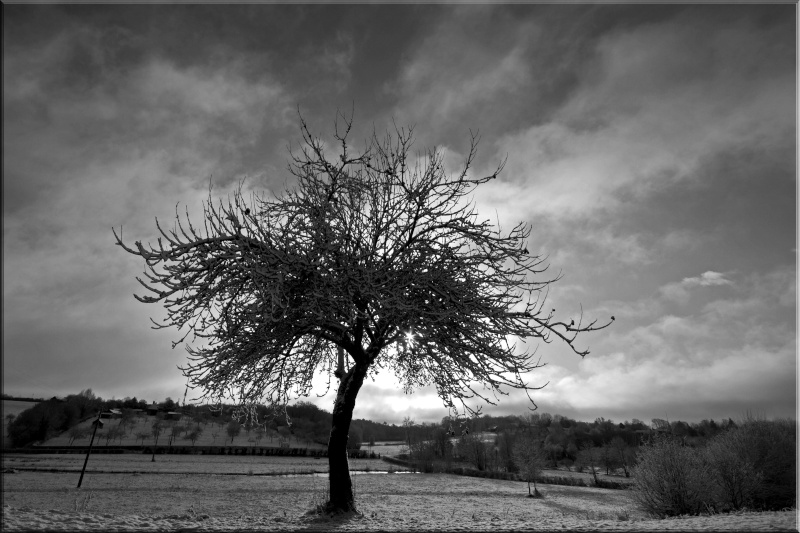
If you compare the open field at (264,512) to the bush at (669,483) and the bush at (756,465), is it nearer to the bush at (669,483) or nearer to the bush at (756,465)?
the bush at (669,483)

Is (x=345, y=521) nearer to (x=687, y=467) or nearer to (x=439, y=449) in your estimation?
(x=687, y=467)

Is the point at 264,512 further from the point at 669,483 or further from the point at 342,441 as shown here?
the point at 669,483

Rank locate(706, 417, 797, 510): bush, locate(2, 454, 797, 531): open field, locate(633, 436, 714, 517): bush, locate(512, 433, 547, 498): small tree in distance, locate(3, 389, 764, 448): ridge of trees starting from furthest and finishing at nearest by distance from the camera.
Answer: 1. locate(3, 389, 764, 448): ridge of trees
2. locate(512, 433, 547, 498): small tree in distance
3. locate(706, 417, 797, 510): bush
4. locate(633, 436, 714, 517): bush
5. locate(2, 454, 797, 531): open field

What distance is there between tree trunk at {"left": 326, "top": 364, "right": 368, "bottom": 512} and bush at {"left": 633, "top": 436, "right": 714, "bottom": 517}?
73.1ft

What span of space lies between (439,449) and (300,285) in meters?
91.6

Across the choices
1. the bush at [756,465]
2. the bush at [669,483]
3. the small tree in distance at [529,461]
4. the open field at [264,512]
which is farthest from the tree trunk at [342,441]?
the small tree in distance at [529,461]

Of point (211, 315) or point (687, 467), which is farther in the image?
point (687, 467)

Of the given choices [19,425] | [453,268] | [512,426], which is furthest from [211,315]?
[512,426]

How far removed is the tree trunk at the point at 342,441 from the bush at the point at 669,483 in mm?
22296

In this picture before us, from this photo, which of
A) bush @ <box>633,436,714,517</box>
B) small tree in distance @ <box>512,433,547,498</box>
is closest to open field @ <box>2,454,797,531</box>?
bush @ <box>633,436,714,517</box>

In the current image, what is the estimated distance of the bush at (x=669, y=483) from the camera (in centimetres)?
2450

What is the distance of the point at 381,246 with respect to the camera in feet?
30.8

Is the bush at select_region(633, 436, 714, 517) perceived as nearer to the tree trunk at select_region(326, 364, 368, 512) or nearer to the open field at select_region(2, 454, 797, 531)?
the open field at select_region(2, 454, 797, 531)

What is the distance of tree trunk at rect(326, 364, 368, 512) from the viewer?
1091 cm
